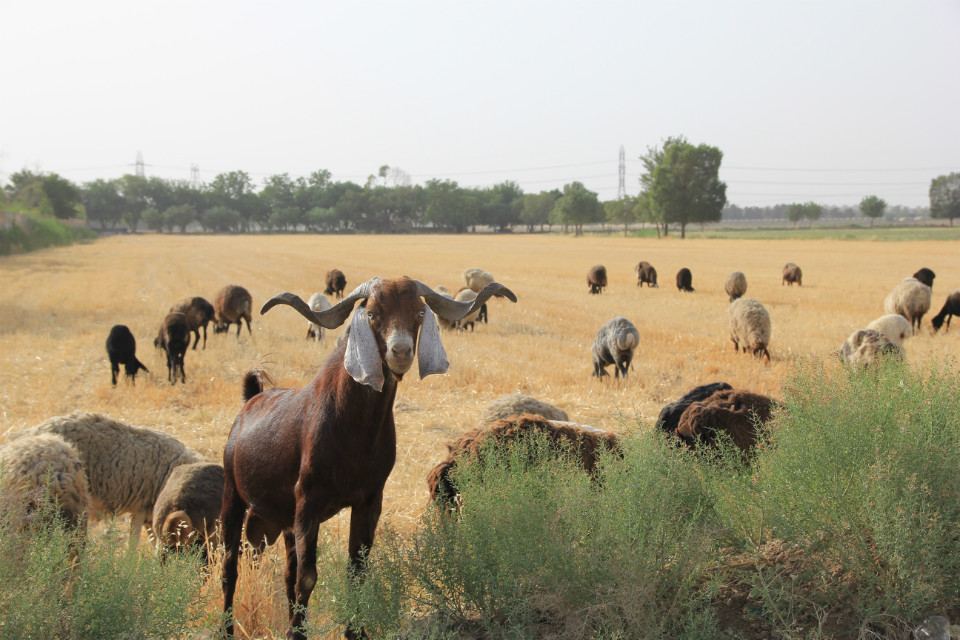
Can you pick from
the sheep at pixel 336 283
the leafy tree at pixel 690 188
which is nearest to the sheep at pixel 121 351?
the sheep at pixel 336 283

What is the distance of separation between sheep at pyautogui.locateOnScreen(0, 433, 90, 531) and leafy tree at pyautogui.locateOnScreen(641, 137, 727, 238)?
90911mm

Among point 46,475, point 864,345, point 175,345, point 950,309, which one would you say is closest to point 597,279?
point 950,309

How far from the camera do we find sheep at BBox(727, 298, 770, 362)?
1376cm

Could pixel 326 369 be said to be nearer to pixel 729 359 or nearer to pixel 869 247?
pixel 729 359

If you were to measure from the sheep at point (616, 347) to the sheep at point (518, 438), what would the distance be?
6.33m

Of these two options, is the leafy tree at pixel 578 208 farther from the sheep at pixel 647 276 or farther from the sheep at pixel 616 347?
the sheep at pixel 616 347

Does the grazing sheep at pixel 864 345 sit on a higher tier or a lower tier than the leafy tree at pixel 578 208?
lower

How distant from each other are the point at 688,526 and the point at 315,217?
371 feet

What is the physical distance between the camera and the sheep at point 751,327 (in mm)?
13758

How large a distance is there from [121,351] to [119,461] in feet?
20.1

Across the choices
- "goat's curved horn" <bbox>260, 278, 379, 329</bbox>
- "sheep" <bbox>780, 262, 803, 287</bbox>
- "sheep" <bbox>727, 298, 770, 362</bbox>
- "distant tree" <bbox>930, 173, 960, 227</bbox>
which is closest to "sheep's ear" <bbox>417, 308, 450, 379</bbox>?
"goat's curved horn" <bbox>260, 278, 379, 329</bbox>

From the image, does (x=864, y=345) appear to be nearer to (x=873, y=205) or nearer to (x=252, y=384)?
(x=252, y=384)

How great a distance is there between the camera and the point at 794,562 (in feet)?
11.7

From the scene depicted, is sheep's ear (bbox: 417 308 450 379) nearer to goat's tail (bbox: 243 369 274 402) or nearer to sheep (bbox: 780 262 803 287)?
goat's tail (bbox: 243 369 274 402)
